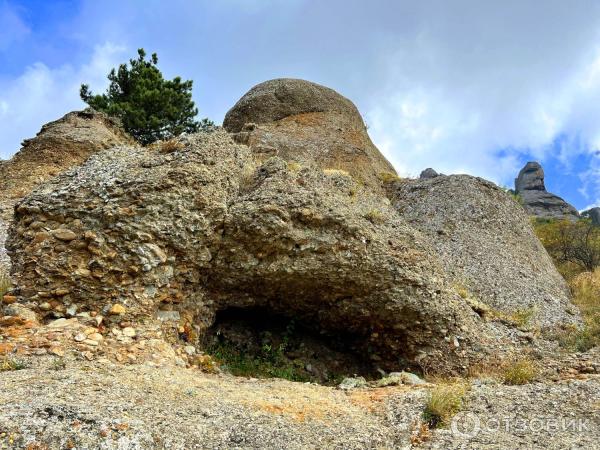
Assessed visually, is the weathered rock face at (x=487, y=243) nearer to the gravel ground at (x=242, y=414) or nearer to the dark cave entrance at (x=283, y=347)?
the dark cave entrance at (x=283, y=347)

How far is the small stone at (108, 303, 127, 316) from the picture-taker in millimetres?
8453

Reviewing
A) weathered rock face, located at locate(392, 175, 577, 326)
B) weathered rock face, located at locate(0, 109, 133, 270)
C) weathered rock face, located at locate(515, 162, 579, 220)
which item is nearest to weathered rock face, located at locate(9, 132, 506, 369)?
weathered rock face, located at locate(392, 175, 577, 326)

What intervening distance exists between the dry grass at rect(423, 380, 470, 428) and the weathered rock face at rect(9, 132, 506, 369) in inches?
123

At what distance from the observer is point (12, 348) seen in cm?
735

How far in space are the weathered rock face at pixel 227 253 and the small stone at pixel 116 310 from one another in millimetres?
52

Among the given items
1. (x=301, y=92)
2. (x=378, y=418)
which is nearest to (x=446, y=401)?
(x=378, y=418)

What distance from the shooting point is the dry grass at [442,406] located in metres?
6.88

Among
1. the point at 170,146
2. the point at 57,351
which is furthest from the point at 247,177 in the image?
the point at 57,351

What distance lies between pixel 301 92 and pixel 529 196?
47116 millimetres

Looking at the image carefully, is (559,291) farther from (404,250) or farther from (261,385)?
(261,385)

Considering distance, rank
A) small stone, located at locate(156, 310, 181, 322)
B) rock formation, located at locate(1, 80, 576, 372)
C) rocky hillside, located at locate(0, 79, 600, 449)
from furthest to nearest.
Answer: small stone, located at locate(156, 310, 181, 322), rock formation, located at locate(1, 80, 576, 372), rocky hillside, located at locate(0, 79, 600, 449)

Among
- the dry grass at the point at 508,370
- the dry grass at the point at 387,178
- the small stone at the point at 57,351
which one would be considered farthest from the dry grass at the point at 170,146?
the dry grass at the point at 387,178

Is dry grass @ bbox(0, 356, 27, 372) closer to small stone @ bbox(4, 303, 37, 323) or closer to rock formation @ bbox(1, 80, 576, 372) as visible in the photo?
small stone @ bbox(4, 303, 37, 323)

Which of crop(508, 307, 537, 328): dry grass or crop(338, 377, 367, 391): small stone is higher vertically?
crop(508, 307, 537, 328): dry grass
